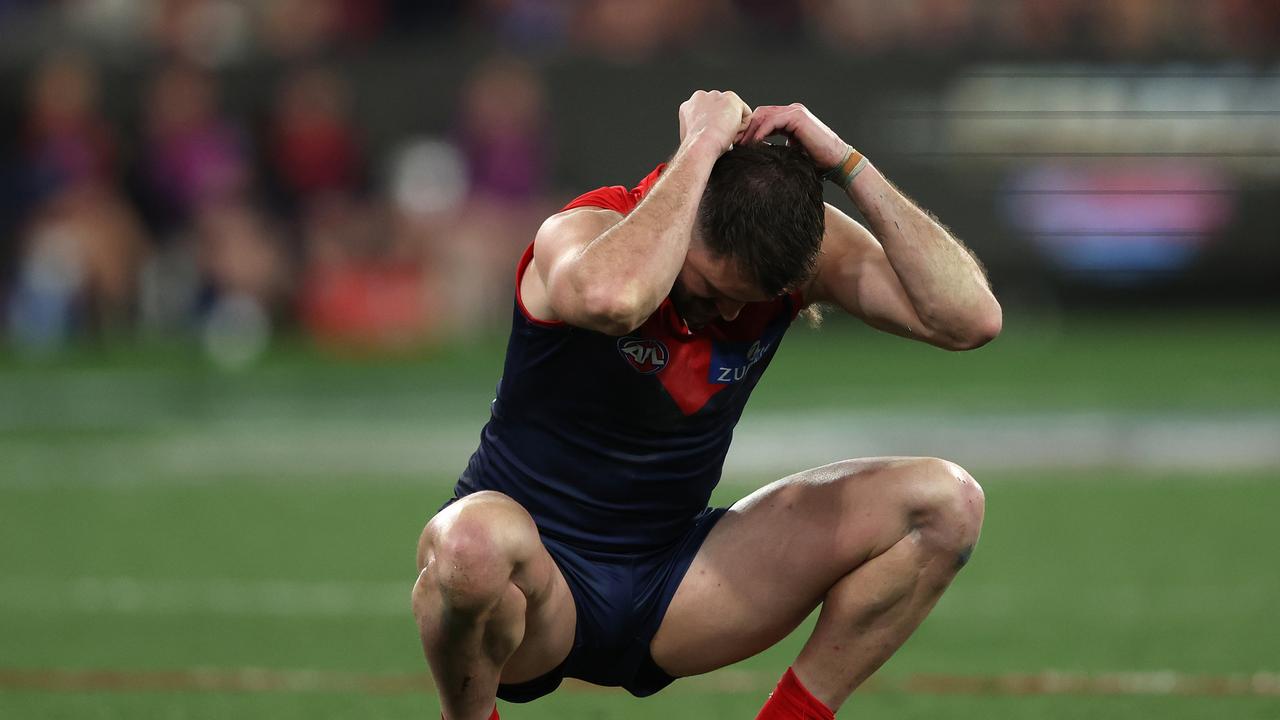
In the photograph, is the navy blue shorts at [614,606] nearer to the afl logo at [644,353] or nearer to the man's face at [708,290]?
the afl logo at [644,353]

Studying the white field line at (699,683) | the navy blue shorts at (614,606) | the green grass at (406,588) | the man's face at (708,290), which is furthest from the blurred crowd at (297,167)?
the man's face at (708,290)

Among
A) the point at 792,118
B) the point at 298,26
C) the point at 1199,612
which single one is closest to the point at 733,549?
the point at 792,118

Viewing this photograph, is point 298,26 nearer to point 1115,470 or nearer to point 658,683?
point 1115,470

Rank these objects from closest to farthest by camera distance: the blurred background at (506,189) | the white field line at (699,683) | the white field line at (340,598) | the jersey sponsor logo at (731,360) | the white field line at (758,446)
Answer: the jersey sponsor logo at (731,360) < the white field line at (699,683) < the white field line at (340,598) < the white field line at (758,446) < the blurred background at (506,189)

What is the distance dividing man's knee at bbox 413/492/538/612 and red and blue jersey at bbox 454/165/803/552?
293 mm

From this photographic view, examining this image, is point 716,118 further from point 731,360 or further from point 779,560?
point 779,560

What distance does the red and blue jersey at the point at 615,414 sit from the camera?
4094mm

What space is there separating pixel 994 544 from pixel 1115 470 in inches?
77.5

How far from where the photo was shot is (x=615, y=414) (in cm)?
414

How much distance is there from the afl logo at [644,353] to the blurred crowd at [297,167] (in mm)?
11122

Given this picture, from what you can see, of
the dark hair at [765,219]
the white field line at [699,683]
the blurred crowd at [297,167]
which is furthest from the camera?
the blurred crowd at [297,167]

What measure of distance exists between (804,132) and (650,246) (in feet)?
1.73

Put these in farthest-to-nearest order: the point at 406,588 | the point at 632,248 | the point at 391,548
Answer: the point at 391,548 < the point at 406,588 < the point at 632,248

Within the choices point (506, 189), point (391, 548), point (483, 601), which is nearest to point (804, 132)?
point (483, 601)
